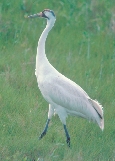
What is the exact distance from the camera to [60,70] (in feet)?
38.8

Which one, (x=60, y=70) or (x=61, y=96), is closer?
(x=61, y=96)

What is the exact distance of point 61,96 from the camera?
9.45 meters

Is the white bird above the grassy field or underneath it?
above

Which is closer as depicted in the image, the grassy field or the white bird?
the grassy field

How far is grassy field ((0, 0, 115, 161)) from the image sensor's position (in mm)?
8891

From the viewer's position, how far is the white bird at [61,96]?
934cm

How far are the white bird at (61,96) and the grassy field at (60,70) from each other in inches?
10.3

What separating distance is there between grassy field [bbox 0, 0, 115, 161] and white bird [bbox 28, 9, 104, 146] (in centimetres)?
26

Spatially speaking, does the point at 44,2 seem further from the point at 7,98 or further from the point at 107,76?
the point at 7,98

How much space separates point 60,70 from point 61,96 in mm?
2407

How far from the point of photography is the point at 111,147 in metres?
9.24

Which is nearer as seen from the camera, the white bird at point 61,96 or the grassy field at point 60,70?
the grassy field at point 60,70

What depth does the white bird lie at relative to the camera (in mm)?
9336

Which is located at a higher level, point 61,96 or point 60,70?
point 61,96
